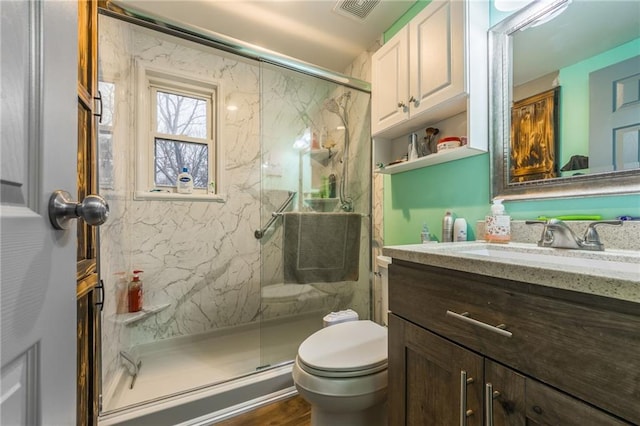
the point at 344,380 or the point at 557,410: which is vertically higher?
the point at 557,410

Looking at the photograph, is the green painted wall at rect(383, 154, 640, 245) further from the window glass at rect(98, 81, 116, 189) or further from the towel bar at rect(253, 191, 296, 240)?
the window glass at rect(98, 81, 116, 189)

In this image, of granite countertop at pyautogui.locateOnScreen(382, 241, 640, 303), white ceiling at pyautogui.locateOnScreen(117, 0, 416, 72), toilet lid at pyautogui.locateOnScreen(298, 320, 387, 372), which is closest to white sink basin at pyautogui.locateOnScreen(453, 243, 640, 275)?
granite countertop at pyautogui.locateOnScreen(382, 241, 640, 303)

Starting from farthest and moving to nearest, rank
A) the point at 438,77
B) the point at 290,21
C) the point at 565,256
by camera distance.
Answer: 1. the point at 290,21
2. the point at 438,77
3. the point at 565,256

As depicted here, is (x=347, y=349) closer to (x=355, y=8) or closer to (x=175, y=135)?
(x=355, y=8)

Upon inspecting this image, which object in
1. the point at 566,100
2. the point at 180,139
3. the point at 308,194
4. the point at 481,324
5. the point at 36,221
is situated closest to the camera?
the point at 36,221

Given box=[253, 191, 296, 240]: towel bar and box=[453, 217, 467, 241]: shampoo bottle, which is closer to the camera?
box=[453, 217, 467, 241]: shampoo bottle

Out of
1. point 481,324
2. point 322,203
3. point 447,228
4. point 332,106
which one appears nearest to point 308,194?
point 322,203

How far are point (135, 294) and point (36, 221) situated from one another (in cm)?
181

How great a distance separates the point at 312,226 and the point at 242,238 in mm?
794

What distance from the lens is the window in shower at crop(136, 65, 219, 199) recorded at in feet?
6.61

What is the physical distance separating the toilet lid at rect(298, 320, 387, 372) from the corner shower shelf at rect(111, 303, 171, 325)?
3.99 feet

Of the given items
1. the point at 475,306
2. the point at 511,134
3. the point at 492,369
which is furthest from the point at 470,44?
the point at 492,369

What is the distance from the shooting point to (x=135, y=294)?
1.84 m

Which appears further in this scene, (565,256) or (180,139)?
(180,139)
